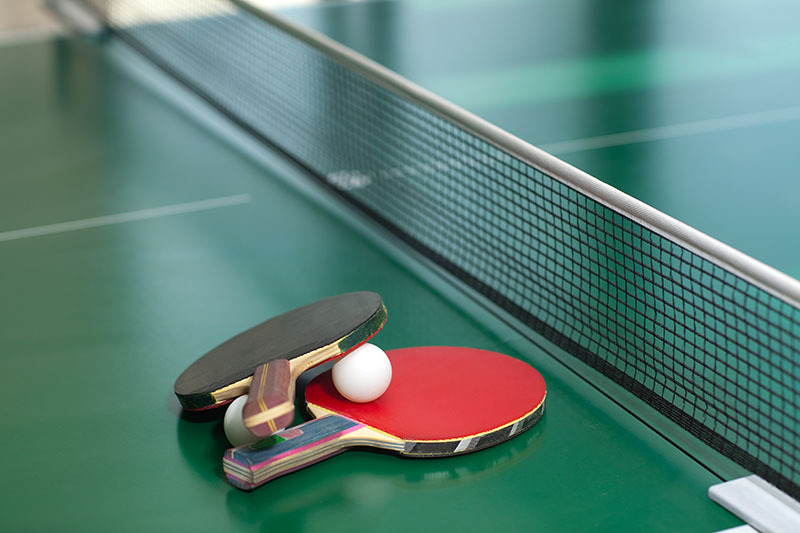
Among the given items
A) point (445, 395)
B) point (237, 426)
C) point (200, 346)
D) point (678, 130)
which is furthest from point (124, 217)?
point (678, 130)

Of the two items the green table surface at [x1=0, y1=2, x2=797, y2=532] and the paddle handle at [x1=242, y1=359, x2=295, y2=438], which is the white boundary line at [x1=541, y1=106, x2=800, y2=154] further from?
the paddle handle at [x1=242, y1=359, x2=295, y2=438]

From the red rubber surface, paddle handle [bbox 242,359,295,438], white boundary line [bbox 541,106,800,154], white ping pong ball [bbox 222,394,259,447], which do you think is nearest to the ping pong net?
the red rubber surface

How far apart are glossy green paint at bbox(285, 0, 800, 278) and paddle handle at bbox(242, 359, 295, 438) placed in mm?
2025

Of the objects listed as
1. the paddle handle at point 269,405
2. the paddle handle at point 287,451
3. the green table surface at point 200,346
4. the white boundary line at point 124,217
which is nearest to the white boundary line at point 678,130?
the green table surface at point 200,346

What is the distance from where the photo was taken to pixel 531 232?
399 cm

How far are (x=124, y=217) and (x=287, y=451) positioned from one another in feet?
7.22

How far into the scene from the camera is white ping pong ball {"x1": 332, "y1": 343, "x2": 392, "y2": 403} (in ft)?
9.18

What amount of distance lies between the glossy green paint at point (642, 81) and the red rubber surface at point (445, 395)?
4.38ft

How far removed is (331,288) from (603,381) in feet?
3.72

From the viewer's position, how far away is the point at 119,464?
9.09 feet

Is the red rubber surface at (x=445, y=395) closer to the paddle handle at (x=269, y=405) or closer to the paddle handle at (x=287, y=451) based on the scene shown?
the paddle handle at (x=287, y=451)

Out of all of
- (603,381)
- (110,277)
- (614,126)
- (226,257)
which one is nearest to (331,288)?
(226,257)

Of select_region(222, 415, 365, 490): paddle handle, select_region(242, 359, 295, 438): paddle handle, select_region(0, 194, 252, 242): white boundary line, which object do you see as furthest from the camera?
select_region(0, 194, 252, 242): white boundary line

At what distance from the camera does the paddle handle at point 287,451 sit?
258 cm
